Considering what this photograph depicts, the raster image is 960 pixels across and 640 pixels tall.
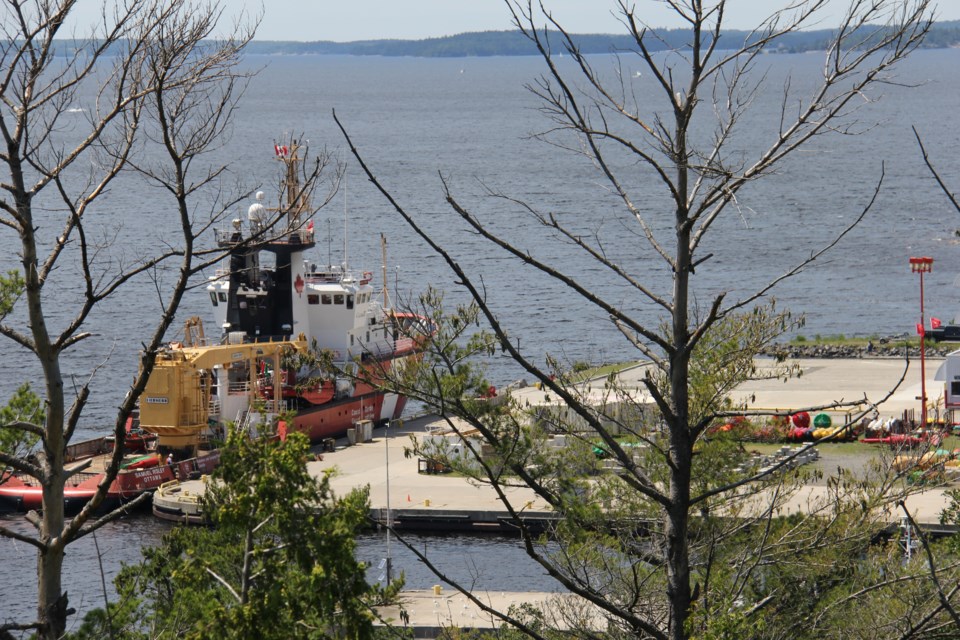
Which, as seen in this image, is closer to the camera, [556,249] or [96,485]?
[96,485]

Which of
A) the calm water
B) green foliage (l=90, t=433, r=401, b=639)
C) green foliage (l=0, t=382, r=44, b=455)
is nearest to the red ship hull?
the calm water

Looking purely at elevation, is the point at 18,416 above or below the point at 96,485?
above

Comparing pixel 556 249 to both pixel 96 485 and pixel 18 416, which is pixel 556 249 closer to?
pixel 96 485

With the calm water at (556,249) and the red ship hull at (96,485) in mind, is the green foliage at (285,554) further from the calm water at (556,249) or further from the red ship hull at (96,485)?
the red ship hull at (96,485)

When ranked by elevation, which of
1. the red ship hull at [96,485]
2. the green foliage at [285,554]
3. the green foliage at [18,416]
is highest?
the green foliage at [18,416]

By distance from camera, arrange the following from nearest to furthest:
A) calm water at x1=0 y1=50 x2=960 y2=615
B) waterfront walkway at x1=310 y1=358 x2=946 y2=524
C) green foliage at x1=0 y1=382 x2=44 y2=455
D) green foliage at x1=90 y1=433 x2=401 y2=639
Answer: green foliage at x1=90 y1=433 x2=401 y2=639 → green foliage at x1=0 y1=382 x2=44 y2=455 → waterfront walkway at x1=310 y1=358 x2=946 y2=524 → calm water at x1=0 y1=50 x2=960 y2=615

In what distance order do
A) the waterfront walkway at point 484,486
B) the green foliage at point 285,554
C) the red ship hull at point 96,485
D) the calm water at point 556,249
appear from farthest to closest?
the calm water at point 556,249 → the red ship hull at point 96,485 → the waterfront walkway at point 484,486 → the green foliage at point 285,554

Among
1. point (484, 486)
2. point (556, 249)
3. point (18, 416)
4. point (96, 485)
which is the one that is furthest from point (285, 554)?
point (556, 249)

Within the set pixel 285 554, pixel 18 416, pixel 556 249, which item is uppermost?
pixel 18 416

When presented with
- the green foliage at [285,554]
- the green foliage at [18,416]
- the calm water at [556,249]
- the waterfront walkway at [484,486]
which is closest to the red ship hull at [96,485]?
the calm water at [556,249]

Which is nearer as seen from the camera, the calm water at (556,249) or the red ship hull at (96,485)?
the red ship hull at (96,485)

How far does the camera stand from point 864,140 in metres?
184

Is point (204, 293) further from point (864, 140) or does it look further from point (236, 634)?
point (864, 140)

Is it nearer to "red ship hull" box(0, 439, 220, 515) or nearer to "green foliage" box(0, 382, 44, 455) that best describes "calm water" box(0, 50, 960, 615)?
"red ship hull" box(0, 439, 220, 515)
